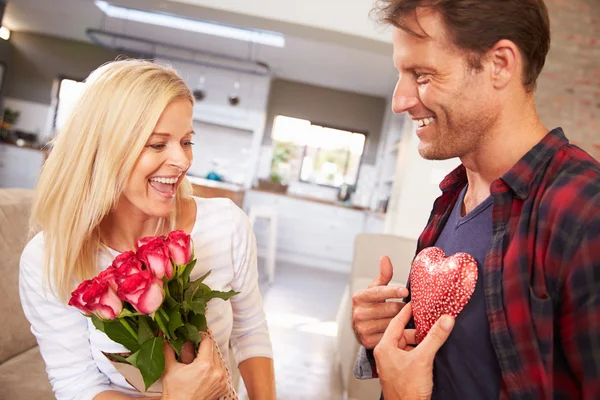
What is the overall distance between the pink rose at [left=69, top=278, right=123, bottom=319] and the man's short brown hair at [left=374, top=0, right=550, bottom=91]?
2.47ft

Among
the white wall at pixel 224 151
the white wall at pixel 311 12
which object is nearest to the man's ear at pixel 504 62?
the white wall at pixel 311 12

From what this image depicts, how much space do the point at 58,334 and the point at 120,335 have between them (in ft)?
1.65

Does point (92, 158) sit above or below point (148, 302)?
above

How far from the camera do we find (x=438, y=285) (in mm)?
897

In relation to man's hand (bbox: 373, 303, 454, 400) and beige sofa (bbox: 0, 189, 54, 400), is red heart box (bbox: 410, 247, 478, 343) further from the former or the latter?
beige sofa (bbox: 0, 189, 54, 400)

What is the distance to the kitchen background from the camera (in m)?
6.12

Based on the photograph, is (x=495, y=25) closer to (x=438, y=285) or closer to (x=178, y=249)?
(x=438, y=285)

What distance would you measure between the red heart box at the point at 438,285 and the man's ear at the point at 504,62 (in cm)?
31

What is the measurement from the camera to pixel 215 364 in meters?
1.09

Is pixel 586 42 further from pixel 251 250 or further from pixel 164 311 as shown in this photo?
pixel 164 311

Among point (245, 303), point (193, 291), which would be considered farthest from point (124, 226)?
point (193, 291)

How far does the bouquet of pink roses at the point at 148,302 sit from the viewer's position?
0.90m

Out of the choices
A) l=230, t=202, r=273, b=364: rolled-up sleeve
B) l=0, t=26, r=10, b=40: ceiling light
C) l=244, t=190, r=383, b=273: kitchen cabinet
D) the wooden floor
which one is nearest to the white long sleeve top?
l=230, t=202, r=273, b=364: rolled-up sleeve

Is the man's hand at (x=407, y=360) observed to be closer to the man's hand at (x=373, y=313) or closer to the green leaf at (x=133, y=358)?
the man's hand at (x=373, y=313)
